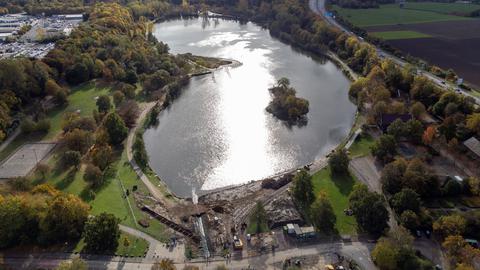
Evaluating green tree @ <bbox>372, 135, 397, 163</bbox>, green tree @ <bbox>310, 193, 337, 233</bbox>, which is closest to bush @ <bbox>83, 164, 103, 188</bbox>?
green tree @ <bbox>310, 193, 337, 233</bbox>

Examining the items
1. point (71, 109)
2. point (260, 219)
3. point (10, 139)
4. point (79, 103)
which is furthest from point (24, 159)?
point (260, 219)

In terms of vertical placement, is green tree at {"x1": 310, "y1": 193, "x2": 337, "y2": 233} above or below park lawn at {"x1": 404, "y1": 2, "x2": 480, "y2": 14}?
below

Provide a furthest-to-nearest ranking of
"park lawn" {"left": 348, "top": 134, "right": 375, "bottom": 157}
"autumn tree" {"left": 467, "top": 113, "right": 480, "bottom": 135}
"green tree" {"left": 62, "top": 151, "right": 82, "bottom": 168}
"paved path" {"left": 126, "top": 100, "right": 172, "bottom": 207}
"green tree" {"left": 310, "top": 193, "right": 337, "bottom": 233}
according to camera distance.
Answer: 1. "park lawn" {"left": 348, "top": 134, "right": 375, "bottom": 157}
2. "autumn tree" {"left": 467, "top": 113, "right": 480, "bottom": 135}
3. "green tree" {"left": 62, "top": 151, "right": 82, "bottom": 168}
4. "paved path" {"left": 126, "top": 100, "right": 172, "bottom": 207}
5. "green tree" {"left": 310, "top": 193, "right": 337, "bottom": 233}

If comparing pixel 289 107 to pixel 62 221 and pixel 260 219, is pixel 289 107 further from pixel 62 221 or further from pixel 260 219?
pixel 62 221

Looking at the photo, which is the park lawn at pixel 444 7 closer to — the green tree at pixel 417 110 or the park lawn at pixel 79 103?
the green tree at pixel 417 110

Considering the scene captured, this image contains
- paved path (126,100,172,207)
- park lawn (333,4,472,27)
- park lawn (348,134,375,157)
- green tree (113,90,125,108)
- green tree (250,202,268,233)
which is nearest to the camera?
green tree (250,202,268,233)

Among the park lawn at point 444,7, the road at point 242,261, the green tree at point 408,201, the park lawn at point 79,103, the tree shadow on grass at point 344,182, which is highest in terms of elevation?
the park lawn at point 444,7

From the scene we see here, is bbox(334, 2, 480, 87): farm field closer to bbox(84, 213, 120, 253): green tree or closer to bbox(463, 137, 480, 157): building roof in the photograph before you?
bbox(463, 137, 480, 157): building roof

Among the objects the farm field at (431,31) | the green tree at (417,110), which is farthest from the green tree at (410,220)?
the farm field at (431,31)
